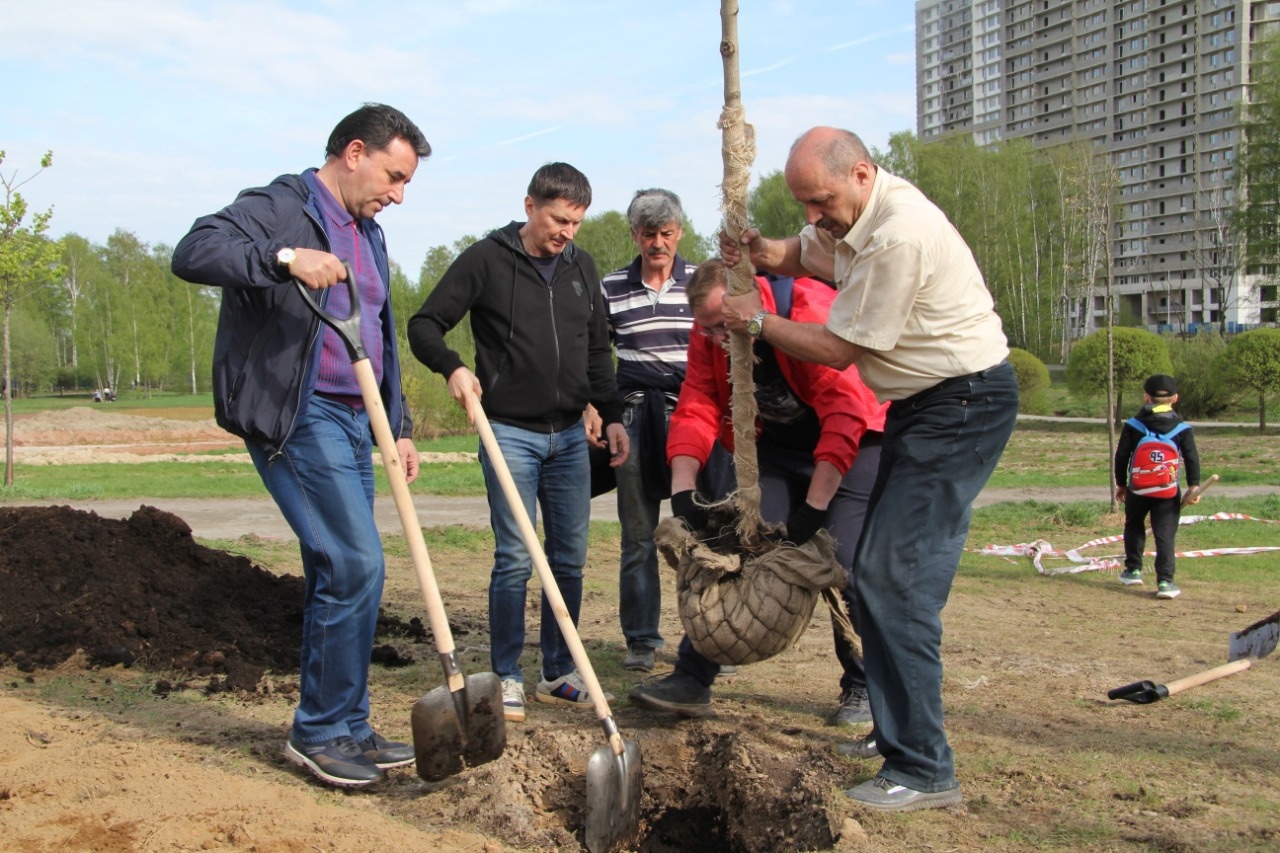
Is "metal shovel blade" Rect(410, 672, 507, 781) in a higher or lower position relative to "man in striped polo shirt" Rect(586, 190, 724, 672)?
lower

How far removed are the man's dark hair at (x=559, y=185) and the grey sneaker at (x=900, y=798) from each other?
2.51m

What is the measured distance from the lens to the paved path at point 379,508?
1112 cm

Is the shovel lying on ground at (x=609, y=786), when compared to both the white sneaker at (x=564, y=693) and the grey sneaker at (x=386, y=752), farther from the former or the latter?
the white sneaker at (x=564, y=693)

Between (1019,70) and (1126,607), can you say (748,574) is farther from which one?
(1019,70)

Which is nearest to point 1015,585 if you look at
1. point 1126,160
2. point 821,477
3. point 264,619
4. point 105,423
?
point 821,477

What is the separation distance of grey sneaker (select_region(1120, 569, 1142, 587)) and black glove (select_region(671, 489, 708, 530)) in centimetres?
546

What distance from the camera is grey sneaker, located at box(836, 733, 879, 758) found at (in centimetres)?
401

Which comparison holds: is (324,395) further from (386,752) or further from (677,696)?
(677,696)

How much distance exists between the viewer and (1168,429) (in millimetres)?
8570

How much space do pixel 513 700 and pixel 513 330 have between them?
1511 mm

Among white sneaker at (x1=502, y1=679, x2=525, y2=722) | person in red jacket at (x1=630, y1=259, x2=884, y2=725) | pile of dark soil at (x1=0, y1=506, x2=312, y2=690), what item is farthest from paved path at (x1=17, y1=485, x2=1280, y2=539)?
person in red jacket at (x1=630, y1=259, x2=884, y2=725)

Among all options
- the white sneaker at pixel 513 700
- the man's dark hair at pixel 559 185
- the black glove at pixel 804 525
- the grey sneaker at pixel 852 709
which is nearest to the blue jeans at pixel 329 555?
the white sneaker at pixel 513 700

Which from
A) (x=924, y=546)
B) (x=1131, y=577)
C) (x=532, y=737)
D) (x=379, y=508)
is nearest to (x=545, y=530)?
(x=532, y=737)

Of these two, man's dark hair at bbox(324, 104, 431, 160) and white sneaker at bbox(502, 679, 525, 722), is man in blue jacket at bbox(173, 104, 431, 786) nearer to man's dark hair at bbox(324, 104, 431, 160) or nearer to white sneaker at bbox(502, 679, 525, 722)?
man's dark hair at bbox(324, 104, 431, 160)
